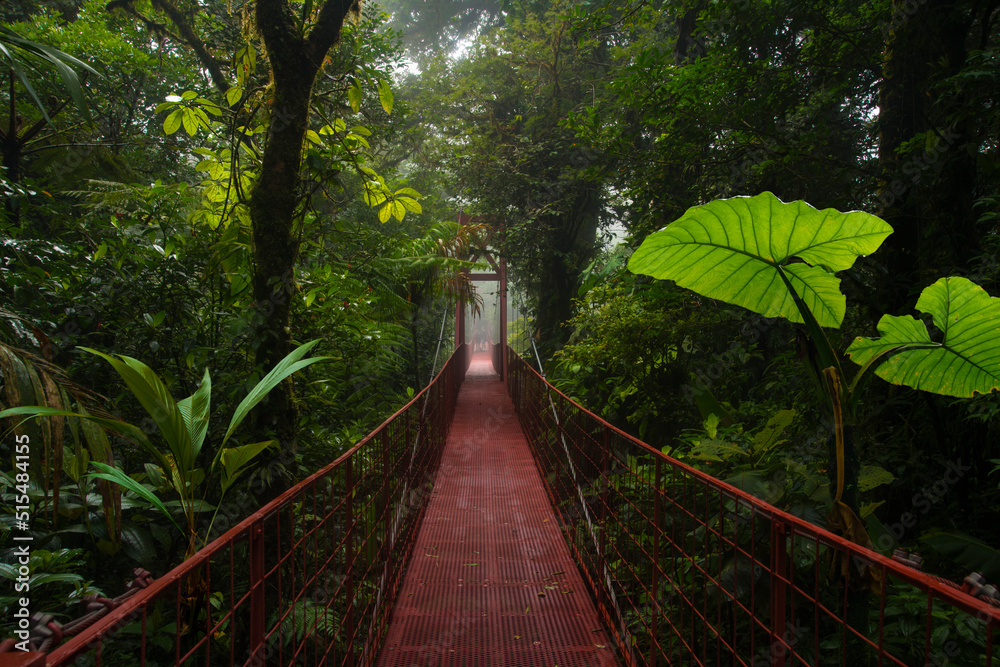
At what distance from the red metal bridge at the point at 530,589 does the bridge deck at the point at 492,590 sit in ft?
0.04

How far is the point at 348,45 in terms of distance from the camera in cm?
617

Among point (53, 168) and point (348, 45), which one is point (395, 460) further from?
point (53, 168)

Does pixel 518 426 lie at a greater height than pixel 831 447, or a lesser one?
lesser

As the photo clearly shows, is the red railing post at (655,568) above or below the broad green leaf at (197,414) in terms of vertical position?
below

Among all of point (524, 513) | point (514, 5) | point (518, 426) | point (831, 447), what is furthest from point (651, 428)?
point (514, 5)

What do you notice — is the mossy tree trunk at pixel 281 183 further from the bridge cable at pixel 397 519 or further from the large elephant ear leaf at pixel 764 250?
the large elephant ear leaf at pixel 764 250

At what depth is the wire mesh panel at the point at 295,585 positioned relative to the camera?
1033 mm

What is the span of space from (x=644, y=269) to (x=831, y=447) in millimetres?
733

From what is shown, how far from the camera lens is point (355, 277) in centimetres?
458

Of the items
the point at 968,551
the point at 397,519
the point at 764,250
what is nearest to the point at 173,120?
the point at 397,519

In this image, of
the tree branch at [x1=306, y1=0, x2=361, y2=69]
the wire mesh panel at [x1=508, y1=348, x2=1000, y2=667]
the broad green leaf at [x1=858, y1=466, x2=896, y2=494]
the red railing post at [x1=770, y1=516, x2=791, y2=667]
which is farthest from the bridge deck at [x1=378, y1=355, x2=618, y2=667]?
the tree branch at [x1=306, y1=0, x2=361, y2=69]

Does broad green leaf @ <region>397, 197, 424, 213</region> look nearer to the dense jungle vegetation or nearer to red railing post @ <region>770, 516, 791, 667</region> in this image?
the dense jungle vegetation

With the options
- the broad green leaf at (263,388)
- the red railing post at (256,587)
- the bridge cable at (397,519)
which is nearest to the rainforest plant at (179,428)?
the broad green leaf at (263,388)

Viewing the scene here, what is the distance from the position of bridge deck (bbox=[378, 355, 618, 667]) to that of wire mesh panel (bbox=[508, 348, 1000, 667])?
0.50 ft
